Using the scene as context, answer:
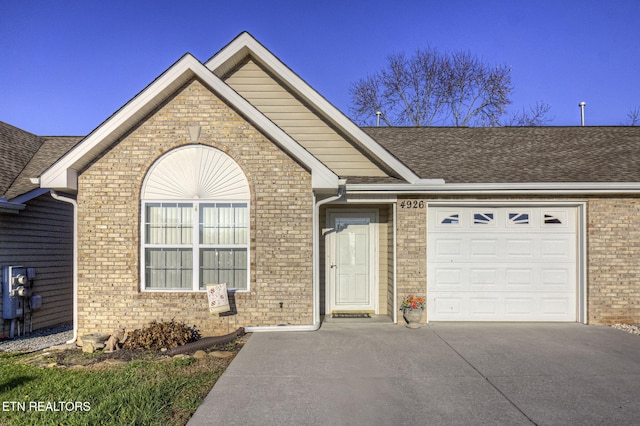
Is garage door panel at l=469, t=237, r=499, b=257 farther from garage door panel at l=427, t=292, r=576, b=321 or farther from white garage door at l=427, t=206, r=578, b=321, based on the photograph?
garage door panel at l=427, t=292, r=576, b=321

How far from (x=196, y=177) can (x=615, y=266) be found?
866 cm

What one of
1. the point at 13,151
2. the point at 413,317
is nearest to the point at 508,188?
the point at 413,317

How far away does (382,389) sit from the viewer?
16.3ft

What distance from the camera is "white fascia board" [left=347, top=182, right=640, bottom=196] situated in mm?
8172

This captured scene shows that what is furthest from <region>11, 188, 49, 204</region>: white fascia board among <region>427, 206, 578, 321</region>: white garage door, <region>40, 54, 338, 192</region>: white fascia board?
<region>427, 206, 578, 321</region>: white garage door

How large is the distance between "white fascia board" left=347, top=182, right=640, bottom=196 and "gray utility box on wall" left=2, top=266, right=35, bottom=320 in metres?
7.17

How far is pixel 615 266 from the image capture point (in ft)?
27.6

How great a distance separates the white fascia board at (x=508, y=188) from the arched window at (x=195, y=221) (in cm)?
238

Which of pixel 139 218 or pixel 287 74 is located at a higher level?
pixel 287 74

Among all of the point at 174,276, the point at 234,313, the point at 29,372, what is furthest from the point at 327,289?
the point at 29,372

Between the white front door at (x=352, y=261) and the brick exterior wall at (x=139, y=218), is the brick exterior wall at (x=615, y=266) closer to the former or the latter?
the white front door at (x=352, y=261)

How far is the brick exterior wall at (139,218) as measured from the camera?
749 centimetres

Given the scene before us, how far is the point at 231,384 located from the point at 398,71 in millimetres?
24665

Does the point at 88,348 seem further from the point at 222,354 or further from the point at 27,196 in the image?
the point at 27,196
